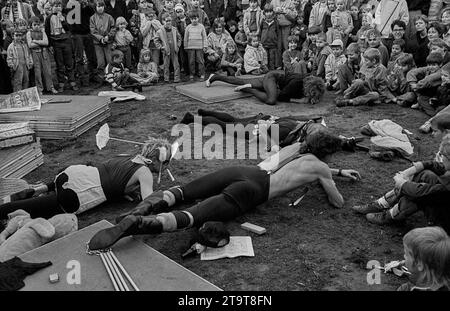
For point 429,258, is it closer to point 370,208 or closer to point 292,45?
point 370,208

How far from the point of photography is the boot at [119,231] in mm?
3381

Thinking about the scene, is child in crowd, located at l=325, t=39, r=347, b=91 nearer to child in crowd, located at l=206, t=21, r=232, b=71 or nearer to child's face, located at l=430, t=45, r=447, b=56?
child's face, located at l=430, t=45, r=447, b=56

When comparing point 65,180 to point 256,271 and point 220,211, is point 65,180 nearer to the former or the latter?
point 220,211

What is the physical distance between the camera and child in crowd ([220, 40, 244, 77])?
384 inches

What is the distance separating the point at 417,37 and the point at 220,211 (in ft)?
19.8

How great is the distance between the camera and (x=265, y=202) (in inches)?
174

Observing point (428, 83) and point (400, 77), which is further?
point (400, 77)

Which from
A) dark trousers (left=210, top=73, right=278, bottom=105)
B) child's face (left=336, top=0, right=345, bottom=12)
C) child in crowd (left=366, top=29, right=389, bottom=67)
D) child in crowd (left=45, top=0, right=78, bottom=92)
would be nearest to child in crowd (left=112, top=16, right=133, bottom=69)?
child in crowd (left=45, top=0, right=78, bottom=92)

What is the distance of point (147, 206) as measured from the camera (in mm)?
3795

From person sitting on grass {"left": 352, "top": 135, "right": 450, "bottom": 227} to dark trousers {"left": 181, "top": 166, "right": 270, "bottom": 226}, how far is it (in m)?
0.99

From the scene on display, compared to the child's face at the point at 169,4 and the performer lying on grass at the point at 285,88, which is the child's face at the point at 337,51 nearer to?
the performer lying on grass at the point at 285,88

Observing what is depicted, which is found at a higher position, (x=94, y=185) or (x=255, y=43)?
(x=255, y=43)

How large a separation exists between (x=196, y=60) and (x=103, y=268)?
282 inches

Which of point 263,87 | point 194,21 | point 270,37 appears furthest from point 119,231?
point 270,37
